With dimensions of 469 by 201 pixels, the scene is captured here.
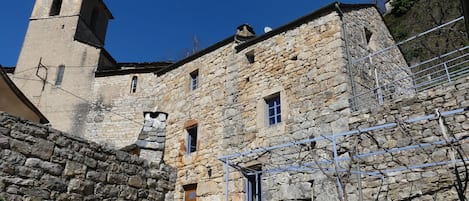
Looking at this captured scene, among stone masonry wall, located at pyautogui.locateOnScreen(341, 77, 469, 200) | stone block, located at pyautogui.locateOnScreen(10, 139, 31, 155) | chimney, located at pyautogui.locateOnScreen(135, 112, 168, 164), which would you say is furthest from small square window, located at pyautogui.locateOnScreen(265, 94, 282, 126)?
stone block, located at pyautogui.locateOnScreen(10, 139, 31, 155)

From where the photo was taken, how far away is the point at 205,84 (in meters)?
10.9

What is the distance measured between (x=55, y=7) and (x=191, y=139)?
12996 mm

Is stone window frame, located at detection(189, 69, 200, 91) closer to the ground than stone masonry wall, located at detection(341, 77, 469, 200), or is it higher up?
higher up

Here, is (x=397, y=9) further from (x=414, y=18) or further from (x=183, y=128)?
(x=183, y=128)

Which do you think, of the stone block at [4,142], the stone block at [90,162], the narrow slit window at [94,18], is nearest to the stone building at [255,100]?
the stone block at [90,162]

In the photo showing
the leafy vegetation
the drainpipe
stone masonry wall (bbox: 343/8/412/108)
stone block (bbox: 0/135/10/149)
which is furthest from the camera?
the leafy vegetation

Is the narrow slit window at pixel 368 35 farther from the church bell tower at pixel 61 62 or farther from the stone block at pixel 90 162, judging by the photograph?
the church bell tower at pixel 61 62

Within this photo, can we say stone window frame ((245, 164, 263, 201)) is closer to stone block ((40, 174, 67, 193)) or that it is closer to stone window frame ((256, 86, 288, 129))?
stone window frame ((256, 86, 288, 129))

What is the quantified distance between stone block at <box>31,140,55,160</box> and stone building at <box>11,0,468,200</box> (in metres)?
1.70

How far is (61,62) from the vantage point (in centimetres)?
1631

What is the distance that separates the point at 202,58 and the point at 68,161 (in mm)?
7386

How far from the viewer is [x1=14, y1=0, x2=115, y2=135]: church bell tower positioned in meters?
15.3

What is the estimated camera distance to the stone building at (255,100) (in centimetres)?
784

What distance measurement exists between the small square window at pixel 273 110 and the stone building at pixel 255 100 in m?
0.03
